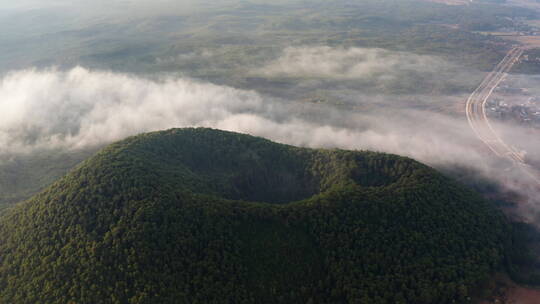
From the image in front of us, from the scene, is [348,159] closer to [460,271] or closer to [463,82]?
[460,271]

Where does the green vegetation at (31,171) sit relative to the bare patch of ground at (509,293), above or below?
above

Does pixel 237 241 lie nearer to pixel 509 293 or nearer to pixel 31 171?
pixel 509 293

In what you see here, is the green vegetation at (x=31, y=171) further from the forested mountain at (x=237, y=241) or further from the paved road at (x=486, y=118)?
the paved road at (x=486, y=118)

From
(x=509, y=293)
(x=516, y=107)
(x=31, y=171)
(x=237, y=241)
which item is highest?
(x=237, y=241)

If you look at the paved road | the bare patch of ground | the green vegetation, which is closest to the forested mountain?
the bare patch of ground

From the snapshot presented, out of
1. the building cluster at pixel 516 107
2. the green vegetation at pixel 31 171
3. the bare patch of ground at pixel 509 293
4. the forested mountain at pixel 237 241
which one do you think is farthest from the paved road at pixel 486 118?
the green vegetation at pixel 31 171

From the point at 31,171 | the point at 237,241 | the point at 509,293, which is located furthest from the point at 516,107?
the point at 31,171
